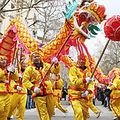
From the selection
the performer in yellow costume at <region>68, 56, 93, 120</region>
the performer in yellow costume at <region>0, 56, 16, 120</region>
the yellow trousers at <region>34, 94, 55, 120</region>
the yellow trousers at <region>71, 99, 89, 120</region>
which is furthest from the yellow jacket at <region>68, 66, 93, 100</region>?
the performer in yellow costume at <region>0, 56, 16, 120</region>

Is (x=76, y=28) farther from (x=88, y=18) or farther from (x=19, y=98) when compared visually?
(x=19, y=98)

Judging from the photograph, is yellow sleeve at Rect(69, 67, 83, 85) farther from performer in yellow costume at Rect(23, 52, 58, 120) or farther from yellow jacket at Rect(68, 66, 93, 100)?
performer in yellow costume at Rect(23, 52, 58, 120)

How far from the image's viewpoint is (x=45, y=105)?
10062mm

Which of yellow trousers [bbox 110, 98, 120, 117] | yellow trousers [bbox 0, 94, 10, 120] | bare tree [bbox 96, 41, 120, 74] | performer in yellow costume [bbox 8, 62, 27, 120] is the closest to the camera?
yellow trousers [bbox 0, 94, 10, 120]

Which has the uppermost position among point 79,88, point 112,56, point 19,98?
point 112,56

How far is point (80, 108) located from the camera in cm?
997

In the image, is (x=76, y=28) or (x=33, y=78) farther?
(x=76, y=28)

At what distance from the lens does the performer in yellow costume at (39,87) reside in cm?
998

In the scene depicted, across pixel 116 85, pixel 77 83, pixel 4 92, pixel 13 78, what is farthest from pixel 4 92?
pixel 116 85

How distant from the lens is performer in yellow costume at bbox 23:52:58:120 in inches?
393

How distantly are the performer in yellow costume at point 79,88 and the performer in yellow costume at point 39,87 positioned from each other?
52 centimetres

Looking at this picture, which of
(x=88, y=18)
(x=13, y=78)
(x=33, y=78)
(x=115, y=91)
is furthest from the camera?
(x=115, y=91)

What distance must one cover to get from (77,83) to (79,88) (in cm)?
20

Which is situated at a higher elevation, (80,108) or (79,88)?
(79,88)
